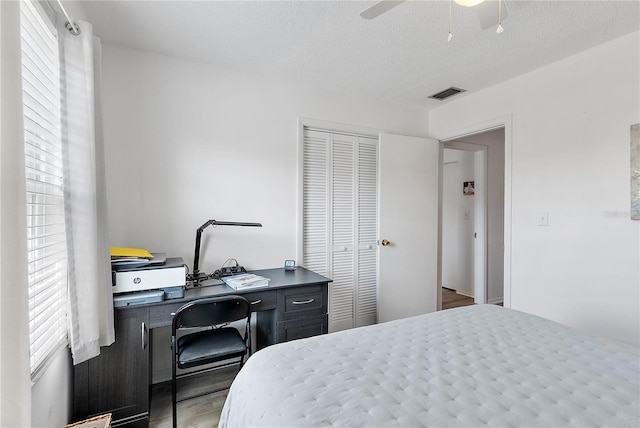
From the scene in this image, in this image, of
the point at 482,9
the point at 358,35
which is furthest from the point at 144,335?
the point at 482,9

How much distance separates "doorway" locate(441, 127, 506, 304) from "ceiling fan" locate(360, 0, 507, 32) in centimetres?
228

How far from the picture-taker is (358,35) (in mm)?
2025

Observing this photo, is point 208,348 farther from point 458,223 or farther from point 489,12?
point 458,223

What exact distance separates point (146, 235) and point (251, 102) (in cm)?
134

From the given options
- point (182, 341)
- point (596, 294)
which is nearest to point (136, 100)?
point (182, 341)

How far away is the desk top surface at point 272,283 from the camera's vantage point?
190 centimetres

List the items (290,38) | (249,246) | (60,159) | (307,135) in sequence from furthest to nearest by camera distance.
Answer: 1. (307,135)
2. (249,246)
3. (290,38)
4. (60,159)

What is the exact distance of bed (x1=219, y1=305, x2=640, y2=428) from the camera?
90cm

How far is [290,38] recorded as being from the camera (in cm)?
208

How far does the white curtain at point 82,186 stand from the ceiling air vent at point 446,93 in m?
2.74

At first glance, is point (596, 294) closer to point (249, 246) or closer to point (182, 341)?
point (249, 246)

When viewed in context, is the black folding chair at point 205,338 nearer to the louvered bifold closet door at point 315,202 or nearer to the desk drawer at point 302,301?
the desk drawer at point 302,301

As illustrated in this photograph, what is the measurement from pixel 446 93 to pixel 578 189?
142cm

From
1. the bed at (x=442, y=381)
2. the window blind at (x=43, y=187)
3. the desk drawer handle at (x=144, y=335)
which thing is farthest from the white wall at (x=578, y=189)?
the window blind at (x=43, y=187)
